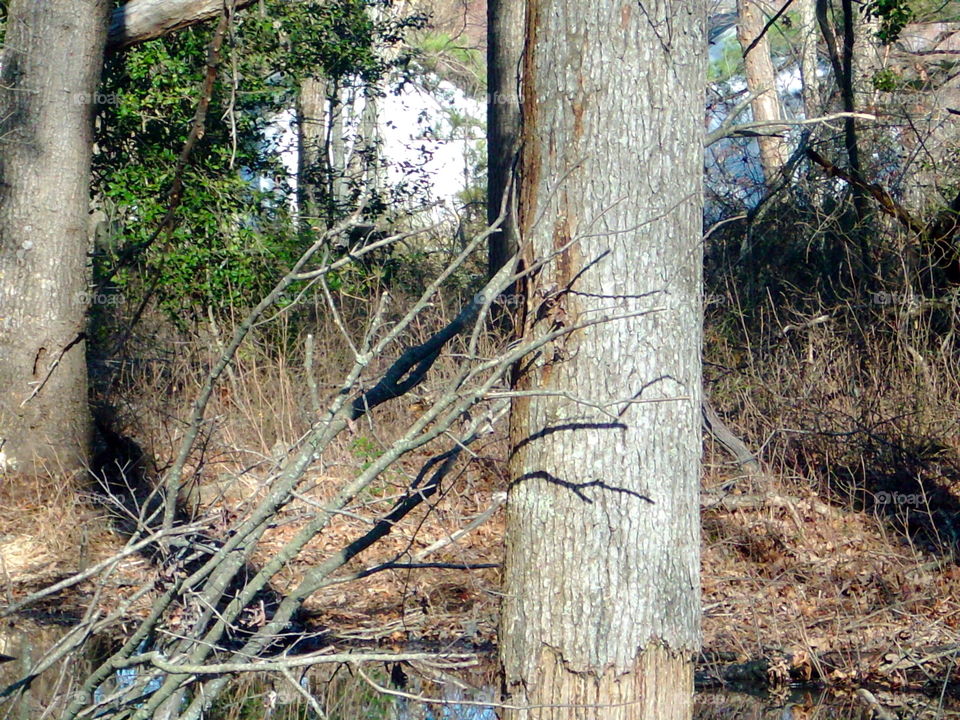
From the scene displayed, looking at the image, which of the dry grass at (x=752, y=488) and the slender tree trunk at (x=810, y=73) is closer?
the dry grass at (x=752, y=488)

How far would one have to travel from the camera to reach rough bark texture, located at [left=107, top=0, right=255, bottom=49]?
28.0ft

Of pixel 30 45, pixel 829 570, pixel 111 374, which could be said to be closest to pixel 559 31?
Result: pixel 829 570

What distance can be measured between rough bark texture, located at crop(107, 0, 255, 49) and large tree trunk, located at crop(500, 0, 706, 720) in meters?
5.48

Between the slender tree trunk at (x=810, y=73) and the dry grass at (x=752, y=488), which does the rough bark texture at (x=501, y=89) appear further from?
the slender tree trunk at (x=810, y=73)

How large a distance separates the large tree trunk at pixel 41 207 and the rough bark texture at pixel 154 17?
22cm

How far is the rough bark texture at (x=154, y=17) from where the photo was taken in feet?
28.0

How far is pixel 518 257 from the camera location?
3.67 metres

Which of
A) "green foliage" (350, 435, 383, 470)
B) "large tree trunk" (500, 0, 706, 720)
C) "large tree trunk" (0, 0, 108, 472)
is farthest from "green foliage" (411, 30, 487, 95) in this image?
"large tree trunk" (500, 0, 706, 720)

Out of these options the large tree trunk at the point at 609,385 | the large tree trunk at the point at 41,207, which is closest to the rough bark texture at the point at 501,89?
the large tree trunk at the point at 41,207

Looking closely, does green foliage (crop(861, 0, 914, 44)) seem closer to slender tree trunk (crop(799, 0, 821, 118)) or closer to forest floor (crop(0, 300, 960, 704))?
slender tree trunk (crop(799, 0, 821, 118))

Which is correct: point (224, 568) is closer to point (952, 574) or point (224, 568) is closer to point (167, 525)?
point (167, 525)

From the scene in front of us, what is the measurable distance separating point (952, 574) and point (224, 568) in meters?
5.53

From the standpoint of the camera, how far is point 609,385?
368 centimetres

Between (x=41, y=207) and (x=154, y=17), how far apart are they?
1.74 metres
